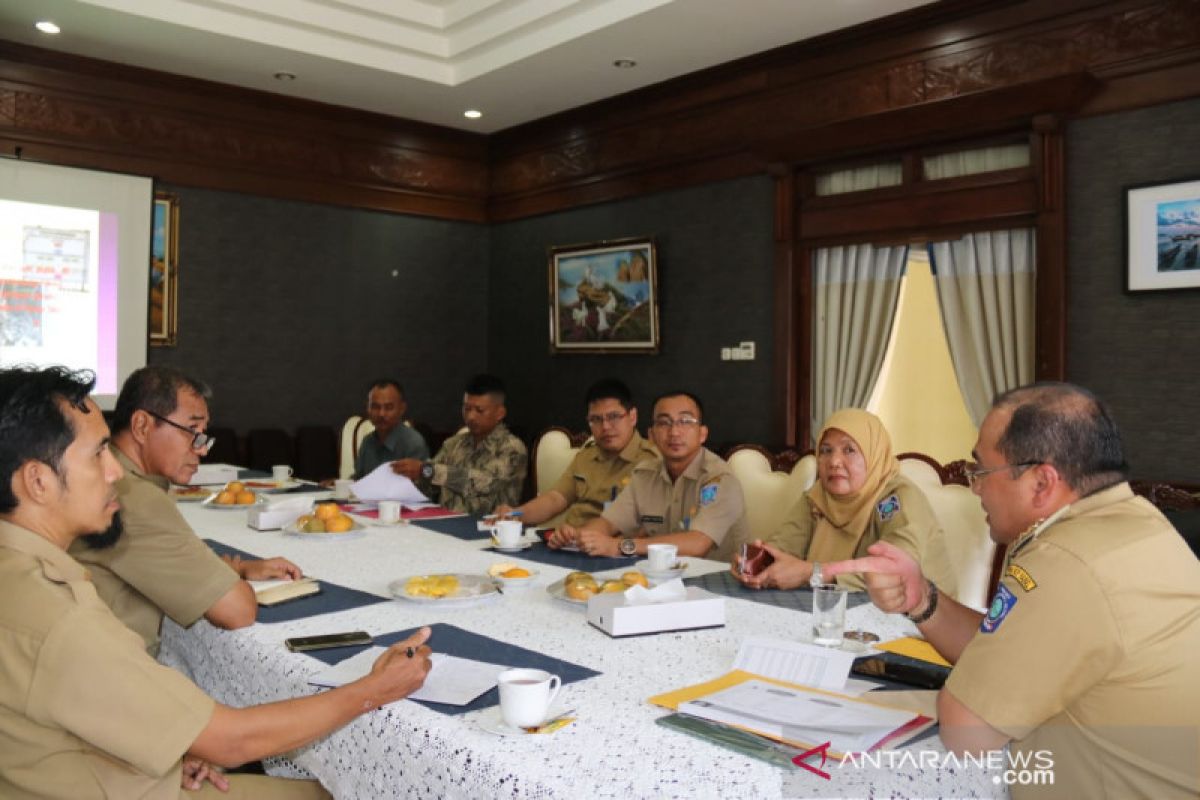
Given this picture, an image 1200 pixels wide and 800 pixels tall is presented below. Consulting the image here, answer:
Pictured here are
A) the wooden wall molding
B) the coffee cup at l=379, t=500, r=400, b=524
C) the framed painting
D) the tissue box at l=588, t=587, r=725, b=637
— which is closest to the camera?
the tissue box at l=588, t=587, r=725, b=637

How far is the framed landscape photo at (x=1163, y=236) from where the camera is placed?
385cm

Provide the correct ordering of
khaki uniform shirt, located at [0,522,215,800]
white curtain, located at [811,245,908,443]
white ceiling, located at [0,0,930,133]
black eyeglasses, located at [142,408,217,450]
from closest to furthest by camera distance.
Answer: khaki uniform shirt, located at [0,522,215,800]
black eyeglasses, located at [142,408,217,450]
white ceiling, located at [0,0,930,133]
white curtain, located at [811,245,908,443]

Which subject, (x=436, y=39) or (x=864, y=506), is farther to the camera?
(x=436, y=39)

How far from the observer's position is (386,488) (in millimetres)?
3568

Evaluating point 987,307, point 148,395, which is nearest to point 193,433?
point 148,395

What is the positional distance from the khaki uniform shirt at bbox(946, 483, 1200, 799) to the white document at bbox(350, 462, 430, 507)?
8.67ft

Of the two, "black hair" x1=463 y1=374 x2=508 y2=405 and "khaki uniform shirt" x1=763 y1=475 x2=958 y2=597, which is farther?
"black hair" x1=463 y1=374 x2=508 y2=405

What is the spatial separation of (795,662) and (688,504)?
5.31ft

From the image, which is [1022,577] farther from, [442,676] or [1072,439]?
[442,676]

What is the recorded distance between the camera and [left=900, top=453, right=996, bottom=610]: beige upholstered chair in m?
2.56

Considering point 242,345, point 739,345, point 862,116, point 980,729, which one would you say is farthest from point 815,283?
point 980,729

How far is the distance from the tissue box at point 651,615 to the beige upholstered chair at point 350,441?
4.22 metres

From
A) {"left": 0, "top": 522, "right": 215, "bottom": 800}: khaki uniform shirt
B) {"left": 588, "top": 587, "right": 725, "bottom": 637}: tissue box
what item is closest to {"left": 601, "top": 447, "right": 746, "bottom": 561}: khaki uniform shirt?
{"left": 588, "top": 587, "right": 725, "bottom": 637}: tissue box

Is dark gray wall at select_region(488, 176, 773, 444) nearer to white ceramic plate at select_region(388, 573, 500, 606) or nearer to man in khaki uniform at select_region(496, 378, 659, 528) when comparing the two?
man in khaki uniform at select_region(496, 378, 659, 528)
